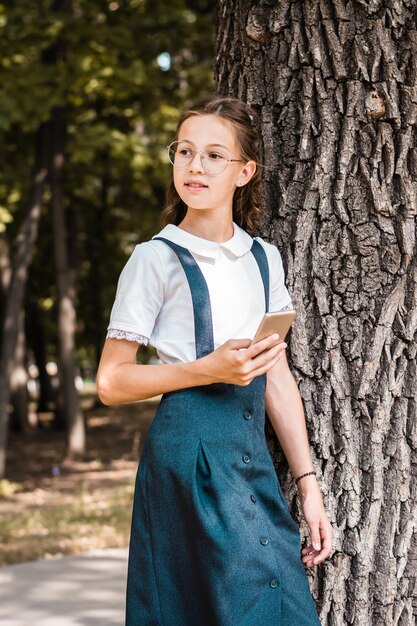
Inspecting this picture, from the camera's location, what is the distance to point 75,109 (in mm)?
12555

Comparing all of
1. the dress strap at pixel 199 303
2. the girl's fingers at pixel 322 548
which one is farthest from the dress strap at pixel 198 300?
the girl's fingers at pixel 322 548

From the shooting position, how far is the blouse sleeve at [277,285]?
276cm

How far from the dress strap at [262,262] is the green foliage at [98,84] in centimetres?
739

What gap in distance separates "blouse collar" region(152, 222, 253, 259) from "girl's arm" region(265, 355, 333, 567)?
Answer: 376 millimetres

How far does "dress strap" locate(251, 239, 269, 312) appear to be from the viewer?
2.70m

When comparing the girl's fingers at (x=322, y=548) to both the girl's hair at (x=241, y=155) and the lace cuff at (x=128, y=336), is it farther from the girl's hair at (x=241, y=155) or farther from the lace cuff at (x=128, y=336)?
the girl's hair at (x=241, y=155)

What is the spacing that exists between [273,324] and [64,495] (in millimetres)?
8894

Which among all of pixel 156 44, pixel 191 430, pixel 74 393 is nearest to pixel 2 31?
pixel 156 44

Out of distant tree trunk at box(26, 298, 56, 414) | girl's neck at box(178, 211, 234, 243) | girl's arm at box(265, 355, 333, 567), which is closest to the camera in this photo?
girl's neck at box(178, 211, 234, 243)

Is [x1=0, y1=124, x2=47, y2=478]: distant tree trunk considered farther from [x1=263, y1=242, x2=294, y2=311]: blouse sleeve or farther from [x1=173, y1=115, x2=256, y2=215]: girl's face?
[x1=173, y1=115, x2=256, y2=215]: girl's face

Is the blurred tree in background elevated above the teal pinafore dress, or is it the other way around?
the blurred tree in background

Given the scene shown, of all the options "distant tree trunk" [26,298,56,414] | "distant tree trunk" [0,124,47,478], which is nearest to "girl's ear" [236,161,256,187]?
"distant tree trunk" [0,124,47,478]

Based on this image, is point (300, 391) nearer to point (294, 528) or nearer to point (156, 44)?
point (294, 528)

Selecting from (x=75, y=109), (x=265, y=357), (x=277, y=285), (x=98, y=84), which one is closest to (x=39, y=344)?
(x=75, y=109)
